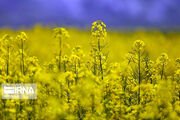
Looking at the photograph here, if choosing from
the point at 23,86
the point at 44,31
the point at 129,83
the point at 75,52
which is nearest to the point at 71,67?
the point at 75,52

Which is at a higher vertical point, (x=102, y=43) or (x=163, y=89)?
(x=102, y=43)

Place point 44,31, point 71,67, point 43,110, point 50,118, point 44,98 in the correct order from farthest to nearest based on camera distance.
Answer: point 44,31 < point 71,67 < point 44,98 < point 43,110 < point 50,118

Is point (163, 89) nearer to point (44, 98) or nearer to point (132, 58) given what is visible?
point (132, 58)

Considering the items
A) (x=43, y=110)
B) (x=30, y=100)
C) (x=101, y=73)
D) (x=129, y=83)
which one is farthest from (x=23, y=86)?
(x=129, y=83)

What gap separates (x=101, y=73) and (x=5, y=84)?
285 centimetres

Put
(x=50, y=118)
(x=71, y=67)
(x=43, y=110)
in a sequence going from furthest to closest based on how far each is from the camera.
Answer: (x=71, y=67) < (x=43, y=110) < (x=50, y=118)

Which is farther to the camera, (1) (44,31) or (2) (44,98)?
(1) (44,31)

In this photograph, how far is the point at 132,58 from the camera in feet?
22.9

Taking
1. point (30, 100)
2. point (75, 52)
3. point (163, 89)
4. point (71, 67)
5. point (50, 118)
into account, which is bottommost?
point (50, 118)

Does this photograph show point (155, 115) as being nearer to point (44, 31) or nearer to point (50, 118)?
point (50, 118)

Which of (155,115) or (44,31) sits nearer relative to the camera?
(155,115)

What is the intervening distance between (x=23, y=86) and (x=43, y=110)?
0.86 m

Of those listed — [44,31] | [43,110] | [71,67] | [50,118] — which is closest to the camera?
[50,118]

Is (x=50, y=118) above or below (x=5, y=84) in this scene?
below
